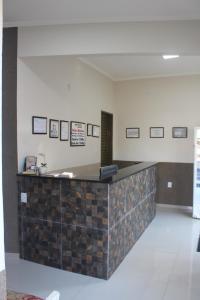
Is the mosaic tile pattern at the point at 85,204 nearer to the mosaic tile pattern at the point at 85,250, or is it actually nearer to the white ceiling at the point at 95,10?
the mosaic tile pattern at the point at 85,250

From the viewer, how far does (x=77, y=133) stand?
4.75 meters

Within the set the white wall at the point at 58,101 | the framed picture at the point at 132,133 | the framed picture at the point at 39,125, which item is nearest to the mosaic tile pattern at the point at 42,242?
the white wall at the point at 58,101

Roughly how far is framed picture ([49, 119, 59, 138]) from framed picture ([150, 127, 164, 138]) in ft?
8.89

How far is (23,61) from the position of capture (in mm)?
3391

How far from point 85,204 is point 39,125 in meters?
1.30

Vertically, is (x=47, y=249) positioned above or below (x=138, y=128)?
below

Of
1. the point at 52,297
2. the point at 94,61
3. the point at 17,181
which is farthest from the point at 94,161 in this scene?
the point at 52,297

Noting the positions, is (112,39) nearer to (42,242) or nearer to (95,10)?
(95,10)

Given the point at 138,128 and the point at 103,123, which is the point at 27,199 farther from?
the point at 138,128

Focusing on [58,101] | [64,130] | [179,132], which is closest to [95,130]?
[64,130]

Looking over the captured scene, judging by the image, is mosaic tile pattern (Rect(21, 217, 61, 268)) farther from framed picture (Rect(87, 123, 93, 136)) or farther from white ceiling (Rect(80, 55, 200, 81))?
white ceiling (Rect(80, 55, 200, 81))

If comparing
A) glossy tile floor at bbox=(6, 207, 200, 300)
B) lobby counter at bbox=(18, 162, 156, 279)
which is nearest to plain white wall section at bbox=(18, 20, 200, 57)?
lobby counter at bbox=(18, 162, 156, 279)

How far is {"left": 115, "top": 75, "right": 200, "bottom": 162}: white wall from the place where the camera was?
593 centimetres

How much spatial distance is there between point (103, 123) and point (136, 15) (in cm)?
322
